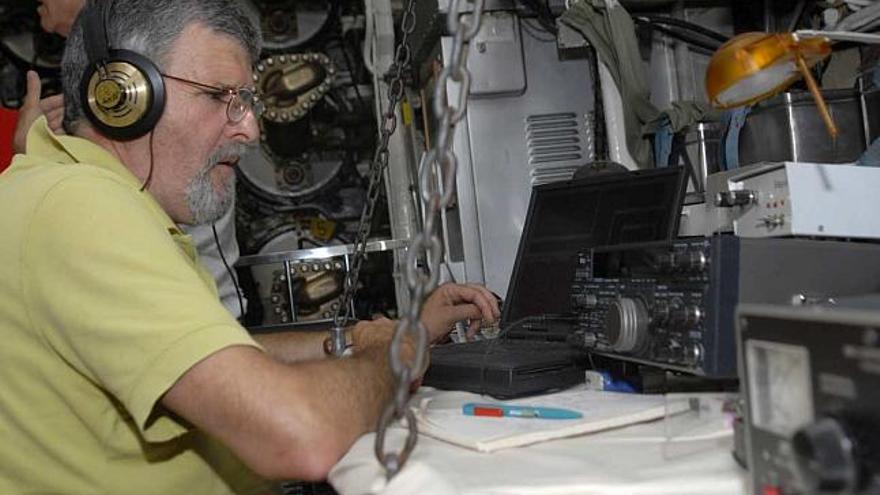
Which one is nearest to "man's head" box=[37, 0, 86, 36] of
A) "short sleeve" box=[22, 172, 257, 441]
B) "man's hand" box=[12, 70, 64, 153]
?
"man's hand" box=[12, 70, 64, 153]

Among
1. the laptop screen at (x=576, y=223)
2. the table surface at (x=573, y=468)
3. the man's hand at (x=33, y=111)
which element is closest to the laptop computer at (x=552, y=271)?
the laptop screen at (x=576, y=223)

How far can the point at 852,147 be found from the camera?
5.08ft

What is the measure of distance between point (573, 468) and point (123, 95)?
882mm

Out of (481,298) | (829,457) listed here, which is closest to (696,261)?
(829,457)

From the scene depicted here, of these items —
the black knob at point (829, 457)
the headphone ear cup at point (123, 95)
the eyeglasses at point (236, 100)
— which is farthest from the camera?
the eyeglasses at point (236, 100)

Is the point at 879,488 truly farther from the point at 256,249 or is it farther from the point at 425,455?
the point at 256,249

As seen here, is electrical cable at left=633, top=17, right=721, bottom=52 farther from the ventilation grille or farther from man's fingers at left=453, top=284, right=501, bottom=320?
man's fingers at left=453, top=284, right=501, bottom=320

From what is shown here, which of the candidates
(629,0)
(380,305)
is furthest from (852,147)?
(380,305)

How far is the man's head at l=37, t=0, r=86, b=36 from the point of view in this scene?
8.27ft

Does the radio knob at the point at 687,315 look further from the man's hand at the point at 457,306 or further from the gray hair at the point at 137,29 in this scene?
the gray hair at the point at 137,29

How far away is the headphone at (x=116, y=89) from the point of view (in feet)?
4.29

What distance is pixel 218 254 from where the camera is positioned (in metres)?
2.74

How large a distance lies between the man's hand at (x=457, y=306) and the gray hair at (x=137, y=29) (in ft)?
2.09

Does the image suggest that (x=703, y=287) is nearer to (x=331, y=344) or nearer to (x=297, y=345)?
(x=331, y=344)
